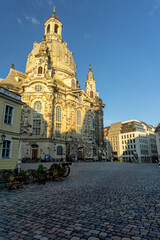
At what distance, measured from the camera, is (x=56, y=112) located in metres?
44.0

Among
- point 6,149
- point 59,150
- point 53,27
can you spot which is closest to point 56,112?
point 59,150

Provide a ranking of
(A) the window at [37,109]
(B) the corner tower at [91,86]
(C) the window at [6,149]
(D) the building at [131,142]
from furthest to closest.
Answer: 1. (D) the building at [131,142]
2. (B) the corner tower at [91,86]
3. (A) the window at [37,109]
4. (C) the window at [6,149]

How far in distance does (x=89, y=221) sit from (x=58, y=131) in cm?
3908

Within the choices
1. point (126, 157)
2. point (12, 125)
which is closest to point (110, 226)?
point (12, 125)

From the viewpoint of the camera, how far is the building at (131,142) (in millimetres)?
75688

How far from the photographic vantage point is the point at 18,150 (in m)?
17.3

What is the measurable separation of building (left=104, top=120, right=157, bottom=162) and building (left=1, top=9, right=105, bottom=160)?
1114 inches

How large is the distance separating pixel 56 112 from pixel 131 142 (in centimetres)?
4917

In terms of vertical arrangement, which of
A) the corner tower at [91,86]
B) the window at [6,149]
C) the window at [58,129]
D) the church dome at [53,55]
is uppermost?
the church dome at [53,55]

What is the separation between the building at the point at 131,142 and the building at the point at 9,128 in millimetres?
64622

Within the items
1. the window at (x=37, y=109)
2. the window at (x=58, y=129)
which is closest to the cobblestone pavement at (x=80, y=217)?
the window at (x=37, y=109)

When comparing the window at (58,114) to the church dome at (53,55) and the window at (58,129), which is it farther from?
the church dome at (53,55)

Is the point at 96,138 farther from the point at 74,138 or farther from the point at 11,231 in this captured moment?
the point at 11,231

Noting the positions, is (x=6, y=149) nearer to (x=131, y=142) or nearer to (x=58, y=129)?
(x=58, y=129)
